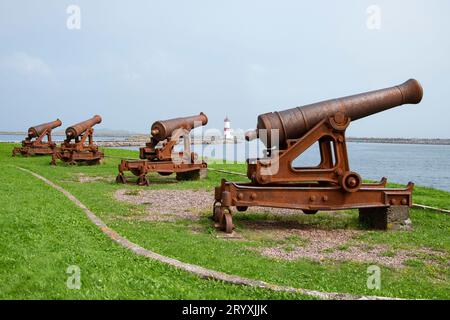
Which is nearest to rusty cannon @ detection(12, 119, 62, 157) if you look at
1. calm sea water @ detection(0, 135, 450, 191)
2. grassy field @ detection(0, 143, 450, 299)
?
calm sea water @ detection(0, 135, 450, 191)

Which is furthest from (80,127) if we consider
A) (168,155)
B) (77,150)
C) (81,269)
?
(81,269)

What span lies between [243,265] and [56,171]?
43.5 feet

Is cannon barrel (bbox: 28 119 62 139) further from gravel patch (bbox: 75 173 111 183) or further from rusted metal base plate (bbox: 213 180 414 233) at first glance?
rusted metal base plate (bbox: 213 180 414 233)

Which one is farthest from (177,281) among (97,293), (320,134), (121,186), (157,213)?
(121,186)

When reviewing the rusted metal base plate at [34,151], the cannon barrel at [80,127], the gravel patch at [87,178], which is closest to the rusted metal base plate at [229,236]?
the gravel patch at [87,178]

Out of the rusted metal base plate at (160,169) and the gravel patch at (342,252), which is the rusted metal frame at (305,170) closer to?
the gravel patch at (342,252)

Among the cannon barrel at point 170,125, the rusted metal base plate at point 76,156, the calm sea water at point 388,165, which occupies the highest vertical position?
the cannon barrel at point 170,125

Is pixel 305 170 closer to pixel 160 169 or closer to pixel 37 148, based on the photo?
pixel 160 169

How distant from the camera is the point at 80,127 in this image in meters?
21.0

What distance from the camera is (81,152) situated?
67.9ft

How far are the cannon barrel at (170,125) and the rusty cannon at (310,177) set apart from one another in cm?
729

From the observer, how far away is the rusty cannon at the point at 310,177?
7680 millimetres

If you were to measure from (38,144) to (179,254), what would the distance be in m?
21.6
